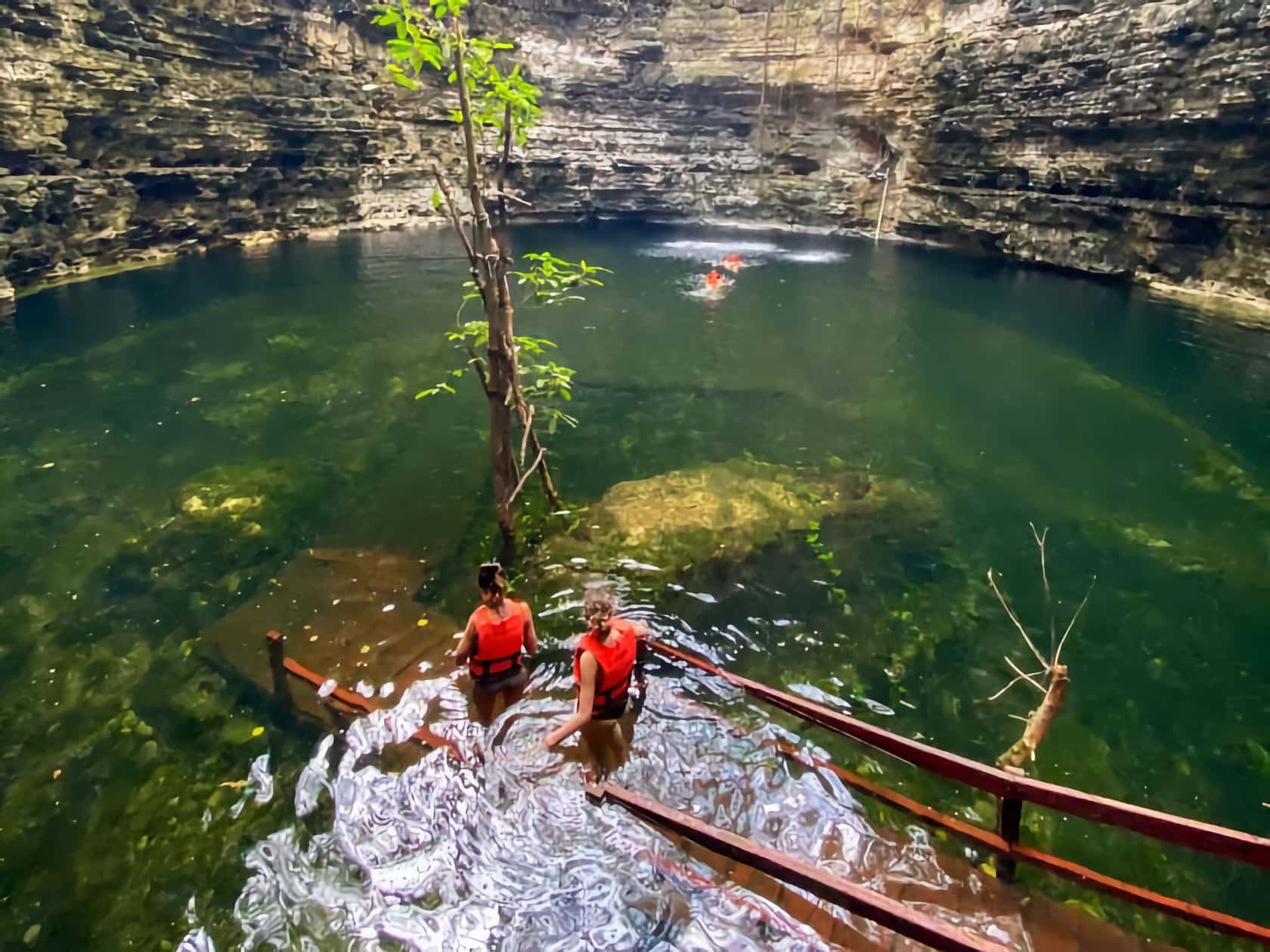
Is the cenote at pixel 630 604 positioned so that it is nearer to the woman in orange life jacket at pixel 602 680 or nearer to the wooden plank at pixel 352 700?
the wooden plank at pixel 352 700

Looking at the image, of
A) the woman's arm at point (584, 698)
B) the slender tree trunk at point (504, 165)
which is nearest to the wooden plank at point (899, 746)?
the woman's arm at point (584, 698)

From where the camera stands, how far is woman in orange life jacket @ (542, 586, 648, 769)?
561 cm

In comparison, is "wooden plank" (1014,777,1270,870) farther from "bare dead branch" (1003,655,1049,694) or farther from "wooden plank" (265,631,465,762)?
"wooden plank" (265,631,465,762)

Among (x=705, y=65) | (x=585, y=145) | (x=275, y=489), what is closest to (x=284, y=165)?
(x=585, y=145)

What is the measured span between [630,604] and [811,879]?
4567mm

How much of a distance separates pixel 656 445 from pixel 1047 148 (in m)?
23.8

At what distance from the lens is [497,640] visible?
20.3 ft

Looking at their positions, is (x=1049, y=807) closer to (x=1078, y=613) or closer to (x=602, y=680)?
(x=602, y=680)

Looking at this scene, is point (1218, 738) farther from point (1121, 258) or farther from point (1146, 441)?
point (1121, 258)

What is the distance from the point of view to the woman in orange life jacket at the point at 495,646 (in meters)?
6.09

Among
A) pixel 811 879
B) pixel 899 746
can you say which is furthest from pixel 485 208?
pixel 811 879

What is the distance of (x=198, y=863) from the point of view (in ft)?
17.4

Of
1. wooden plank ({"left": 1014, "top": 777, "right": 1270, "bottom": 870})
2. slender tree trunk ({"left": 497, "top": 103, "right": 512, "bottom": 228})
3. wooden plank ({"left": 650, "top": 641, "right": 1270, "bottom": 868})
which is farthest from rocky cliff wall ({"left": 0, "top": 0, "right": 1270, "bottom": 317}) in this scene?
wooden plank ({"left": 1014, "top": 777, "right": 1270, "bottom": 870})

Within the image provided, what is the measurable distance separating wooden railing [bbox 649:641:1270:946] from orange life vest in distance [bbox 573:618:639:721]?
45.4 inches
